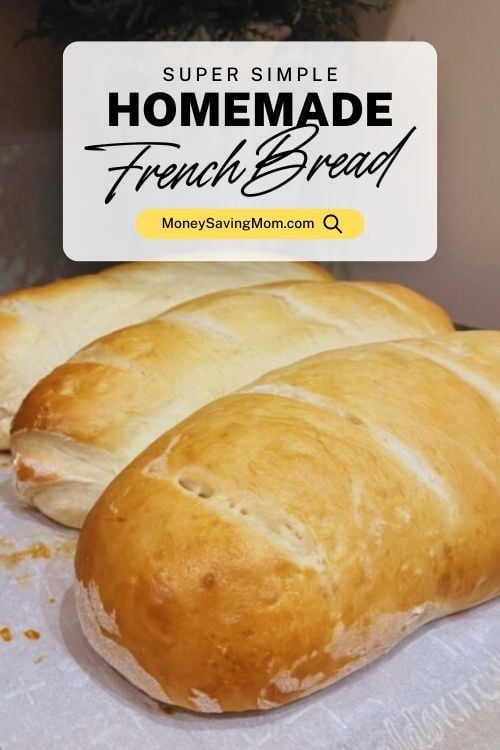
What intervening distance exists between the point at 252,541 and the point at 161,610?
87 mm

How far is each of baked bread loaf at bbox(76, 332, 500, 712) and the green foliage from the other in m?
0.72

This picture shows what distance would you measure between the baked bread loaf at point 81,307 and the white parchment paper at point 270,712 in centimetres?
35

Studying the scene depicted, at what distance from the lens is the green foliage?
1294mm

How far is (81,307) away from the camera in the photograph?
46.1 inches

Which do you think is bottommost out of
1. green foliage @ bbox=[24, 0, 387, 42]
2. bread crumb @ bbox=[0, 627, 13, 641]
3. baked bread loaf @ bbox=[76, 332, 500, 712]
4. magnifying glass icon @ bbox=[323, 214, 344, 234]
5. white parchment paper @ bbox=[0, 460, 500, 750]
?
white parchment paper @ bbox=[0, 460, 500, 750]

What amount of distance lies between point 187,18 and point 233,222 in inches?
12.4

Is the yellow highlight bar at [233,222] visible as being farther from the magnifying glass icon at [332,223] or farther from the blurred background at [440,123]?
the blurred background at [440,123]

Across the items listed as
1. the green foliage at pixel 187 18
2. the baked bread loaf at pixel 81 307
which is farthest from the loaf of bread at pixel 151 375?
the green foliage at pixel 187 18

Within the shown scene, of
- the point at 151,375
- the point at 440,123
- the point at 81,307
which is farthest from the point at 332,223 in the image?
the point at 151,375

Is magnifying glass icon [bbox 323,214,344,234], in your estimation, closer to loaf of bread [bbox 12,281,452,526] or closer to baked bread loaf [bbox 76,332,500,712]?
loaf of bread [bbox 12,281,452,526]

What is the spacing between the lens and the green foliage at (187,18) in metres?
1.29

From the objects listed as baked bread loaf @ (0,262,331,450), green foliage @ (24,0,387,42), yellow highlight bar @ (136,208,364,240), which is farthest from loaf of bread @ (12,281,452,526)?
green foliage @ (24,0,387,42)

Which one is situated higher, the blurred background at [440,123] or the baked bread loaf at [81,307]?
the blurred background at [440,123]

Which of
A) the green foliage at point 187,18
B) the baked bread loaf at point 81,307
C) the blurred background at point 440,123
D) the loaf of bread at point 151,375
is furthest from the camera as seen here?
the blurred background at point 440,123
